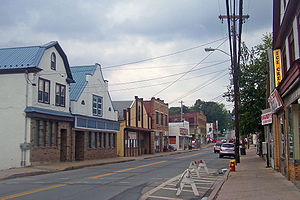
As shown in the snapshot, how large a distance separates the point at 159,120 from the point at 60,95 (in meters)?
29.9

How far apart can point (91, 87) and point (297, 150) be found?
24.1 meters

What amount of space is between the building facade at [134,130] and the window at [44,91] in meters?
16.1

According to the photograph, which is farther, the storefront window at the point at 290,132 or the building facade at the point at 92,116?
the building facade at the point at 92,116

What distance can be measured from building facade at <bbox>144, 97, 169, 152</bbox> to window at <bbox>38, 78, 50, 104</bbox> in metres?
27.4

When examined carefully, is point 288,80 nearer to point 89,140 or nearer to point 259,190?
point 259,190

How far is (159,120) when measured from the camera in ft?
186

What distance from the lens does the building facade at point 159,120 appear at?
53.4 meters

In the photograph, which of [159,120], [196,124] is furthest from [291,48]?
[196,124]

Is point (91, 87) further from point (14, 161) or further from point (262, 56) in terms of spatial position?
point (262, 56)

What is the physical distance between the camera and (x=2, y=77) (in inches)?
964

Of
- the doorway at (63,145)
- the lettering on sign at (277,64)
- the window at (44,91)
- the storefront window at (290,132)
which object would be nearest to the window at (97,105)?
the doorway at (63,145)

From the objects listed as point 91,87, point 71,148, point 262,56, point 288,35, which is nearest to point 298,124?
point 288,35

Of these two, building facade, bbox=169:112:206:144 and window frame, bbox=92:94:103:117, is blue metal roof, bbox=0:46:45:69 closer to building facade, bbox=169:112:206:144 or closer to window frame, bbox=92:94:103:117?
window frame, bbox=92:94:103:117

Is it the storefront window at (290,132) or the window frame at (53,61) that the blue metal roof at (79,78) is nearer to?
the window frame at (53,61)
